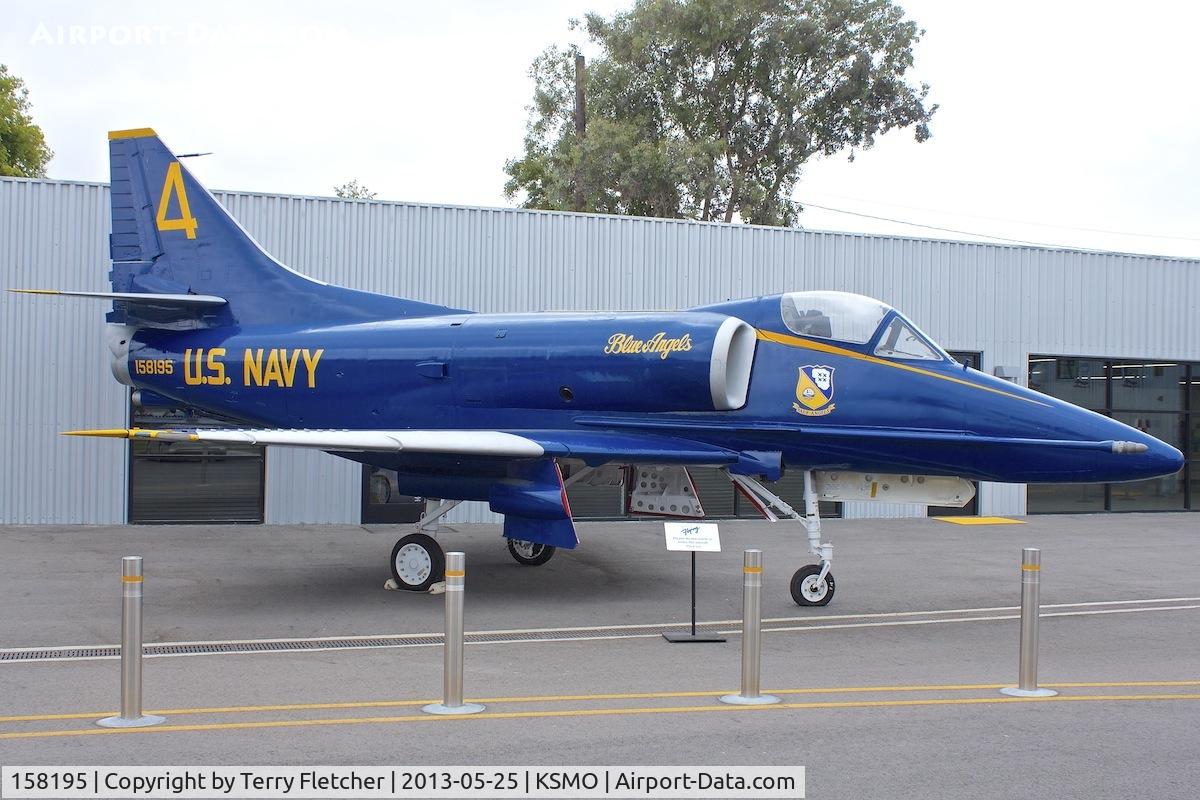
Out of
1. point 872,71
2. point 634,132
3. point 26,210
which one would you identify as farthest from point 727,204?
point 26,210

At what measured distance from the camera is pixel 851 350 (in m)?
10.9

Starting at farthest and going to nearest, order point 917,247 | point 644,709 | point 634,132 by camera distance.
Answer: point 634,132 < point 917,247 < point 644,709

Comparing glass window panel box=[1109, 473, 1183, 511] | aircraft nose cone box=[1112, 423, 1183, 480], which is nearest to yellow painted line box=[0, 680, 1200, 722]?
aircraft nose cone box=[1112, 423, 1183, 480]

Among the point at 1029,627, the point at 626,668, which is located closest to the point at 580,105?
the point at 626,668

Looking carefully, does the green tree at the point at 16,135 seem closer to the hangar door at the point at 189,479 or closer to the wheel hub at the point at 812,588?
the hangar door at the point at 189,479

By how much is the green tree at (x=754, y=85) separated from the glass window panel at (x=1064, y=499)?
20498 millimetres

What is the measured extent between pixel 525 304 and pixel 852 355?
8.84 metres

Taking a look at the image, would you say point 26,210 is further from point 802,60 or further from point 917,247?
point 802,60

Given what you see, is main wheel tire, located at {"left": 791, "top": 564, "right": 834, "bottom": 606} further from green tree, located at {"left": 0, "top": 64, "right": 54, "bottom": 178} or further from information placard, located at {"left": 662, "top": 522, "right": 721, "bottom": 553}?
green tree, located at {"left": 0, "top": 64, "right": 54, "bottom": 178}

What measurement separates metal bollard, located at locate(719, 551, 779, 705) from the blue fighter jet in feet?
12.3

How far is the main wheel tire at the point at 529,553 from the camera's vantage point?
45.3 feet

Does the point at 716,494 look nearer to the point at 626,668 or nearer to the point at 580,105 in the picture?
the point at 626,668

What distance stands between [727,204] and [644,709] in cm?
3588

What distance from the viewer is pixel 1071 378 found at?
869 inches
